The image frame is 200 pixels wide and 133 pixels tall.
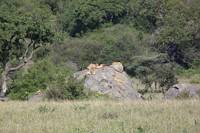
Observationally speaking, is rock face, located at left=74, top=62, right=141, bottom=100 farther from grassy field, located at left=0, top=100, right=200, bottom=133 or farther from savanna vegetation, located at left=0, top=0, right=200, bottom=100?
grassy field, located at left=0, top=100, right=200, bottom=133

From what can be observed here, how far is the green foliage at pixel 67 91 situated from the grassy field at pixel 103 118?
5.20 metres

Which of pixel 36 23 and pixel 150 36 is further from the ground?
pixel 36 23

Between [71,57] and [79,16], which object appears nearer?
[71,57]

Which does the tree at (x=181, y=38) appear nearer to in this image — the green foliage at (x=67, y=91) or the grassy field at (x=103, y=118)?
the green foliage at (x=67, y=91)

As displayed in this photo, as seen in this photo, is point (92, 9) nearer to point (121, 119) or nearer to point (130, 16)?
point (130, 16)

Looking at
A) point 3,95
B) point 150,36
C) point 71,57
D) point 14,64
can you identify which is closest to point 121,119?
point 3,95

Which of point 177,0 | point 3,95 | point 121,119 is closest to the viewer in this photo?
point 121,119

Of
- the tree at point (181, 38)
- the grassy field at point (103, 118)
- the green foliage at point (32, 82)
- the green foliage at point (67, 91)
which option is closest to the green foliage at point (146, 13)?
the tree at point (181, 38)

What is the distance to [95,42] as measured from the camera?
5697 cm

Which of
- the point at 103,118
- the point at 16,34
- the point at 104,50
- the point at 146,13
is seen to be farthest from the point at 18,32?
the point at 146,13

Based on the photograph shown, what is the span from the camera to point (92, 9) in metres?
68.7

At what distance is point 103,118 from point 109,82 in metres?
11.5

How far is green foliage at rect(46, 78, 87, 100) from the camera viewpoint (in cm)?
2106

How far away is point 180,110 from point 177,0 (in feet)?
183
